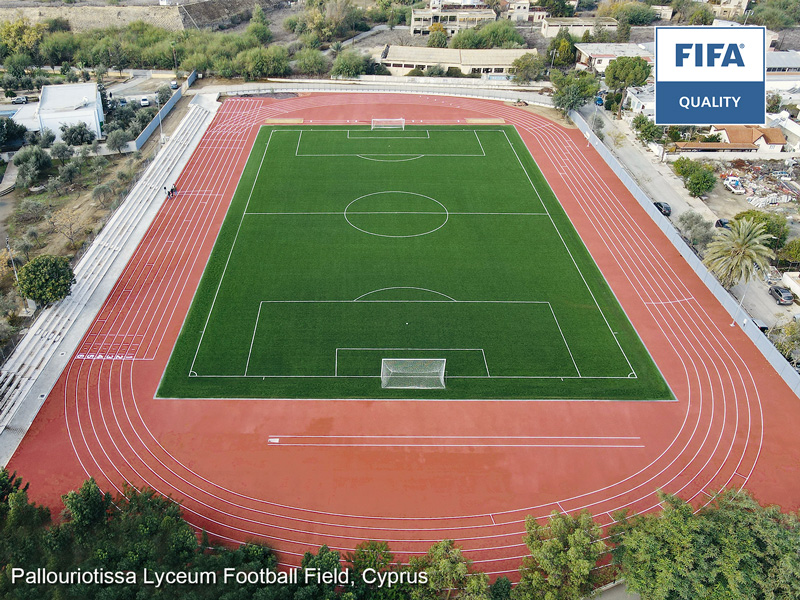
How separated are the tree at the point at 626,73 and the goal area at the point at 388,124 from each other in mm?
19386

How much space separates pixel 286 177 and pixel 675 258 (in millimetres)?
26050

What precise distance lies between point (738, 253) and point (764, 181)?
17.4 meters

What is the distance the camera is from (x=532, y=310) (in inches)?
1170

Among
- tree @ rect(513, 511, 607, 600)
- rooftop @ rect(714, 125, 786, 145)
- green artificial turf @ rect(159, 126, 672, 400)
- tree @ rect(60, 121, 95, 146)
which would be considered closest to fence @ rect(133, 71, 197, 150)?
tree @ rect(60, 121, 95, 146)

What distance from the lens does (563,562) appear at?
655 inches

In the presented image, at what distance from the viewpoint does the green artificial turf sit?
25641 millimetres

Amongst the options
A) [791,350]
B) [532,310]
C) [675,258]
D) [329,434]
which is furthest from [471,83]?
[329,434]

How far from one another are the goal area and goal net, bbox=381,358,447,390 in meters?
30.3

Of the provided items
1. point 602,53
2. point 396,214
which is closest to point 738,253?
point 396,214

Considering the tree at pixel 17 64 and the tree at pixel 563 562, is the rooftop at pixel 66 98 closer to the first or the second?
the tree at pixel 17 64

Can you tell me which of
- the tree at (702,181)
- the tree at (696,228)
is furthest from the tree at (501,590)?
the tree at (702,181)

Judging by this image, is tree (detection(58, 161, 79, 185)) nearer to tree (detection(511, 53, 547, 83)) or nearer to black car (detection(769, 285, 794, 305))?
tree (detection(511, 53, 547, 83))

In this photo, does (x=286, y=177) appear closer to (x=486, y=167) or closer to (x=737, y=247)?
(x=486, y=167)

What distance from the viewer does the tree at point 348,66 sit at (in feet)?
206
